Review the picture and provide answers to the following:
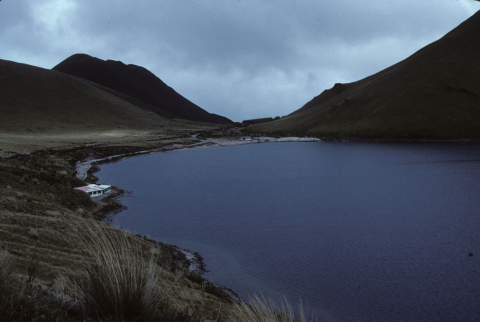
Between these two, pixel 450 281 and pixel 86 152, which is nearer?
pixel 450 281

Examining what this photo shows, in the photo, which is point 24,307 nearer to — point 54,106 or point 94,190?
point 94,190

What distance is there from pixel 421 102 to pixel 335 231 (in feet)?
348

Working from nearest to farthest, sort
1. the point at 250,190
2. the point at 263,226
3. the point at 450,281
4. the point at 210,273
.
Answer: the point at 450,281 → the point at 210,273 → the point at 263,226 → the point at 250,190

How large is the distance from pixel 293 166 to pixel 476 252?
42.7m

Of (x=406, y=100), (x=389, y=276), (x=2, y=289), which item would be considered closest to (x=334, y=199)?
(x=389, y=276)

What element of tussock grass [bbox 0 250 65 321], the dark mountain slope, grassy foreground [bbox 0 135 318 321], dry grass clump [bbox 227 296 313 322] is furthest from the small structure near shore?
the dark mountain slope

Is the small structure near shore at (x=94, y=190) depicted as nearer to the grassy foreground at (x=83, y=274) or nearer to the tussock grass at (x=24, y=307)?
the grassy foreground at (x=83, y=274)

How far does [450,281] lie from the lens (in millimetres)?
17844

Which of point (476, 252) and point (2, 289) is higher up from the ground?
point (2, 289)

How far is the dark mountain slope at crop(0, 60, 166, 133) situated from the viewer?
12356 centimetres

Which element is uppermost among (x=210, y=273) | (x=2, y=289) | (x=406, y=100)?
(x=406, y=100)

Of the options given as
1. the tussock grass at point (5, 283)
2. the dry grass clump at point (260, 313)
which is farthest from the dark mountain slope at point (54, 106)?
the dry grass clump at point (260, 313)

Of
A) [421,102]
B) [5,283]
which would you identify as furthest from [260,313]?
[421,102]

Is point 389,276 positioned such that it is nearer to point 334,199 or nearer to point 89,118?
point 334,199
